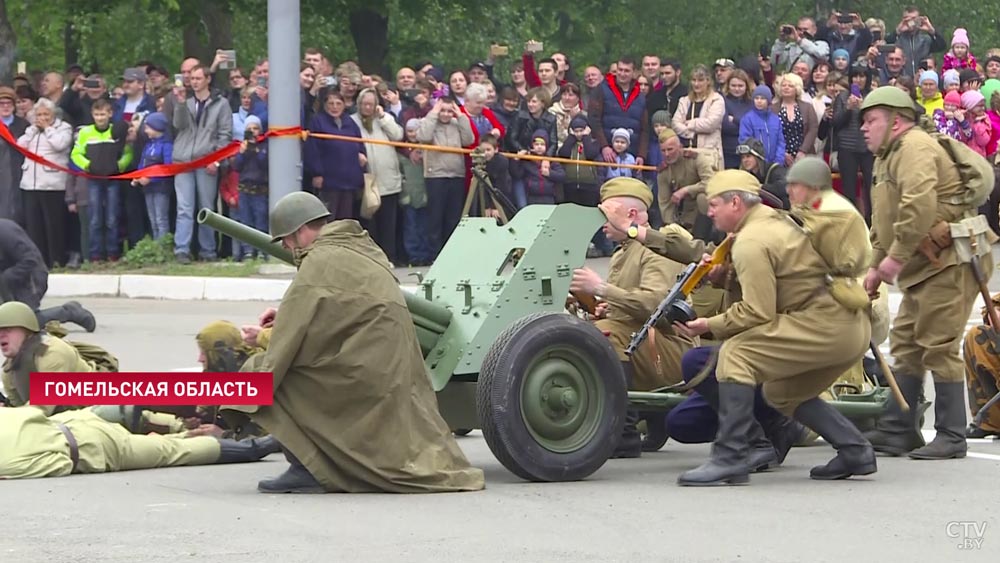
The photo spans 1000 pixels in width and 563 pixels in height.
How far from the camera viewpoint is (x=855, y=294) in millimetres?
9961

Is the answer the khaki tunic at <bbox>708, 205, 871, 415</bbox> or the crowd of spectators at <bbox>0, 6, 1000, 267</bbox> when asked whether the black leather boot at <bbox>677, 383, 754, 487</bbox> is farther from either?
the crowd of spectators at <bbox>0, 6, 1000, 267</bbox>

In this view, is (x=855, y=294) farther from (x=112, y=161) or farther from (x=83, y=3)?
(x=83, y=3)

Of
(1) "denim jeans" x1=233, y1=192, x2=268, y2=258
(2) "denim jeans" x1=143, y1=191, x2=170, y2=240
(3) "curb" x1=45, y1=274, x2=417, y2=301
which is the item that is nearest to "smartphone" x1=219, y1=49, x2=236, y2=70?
(2) "denim jeans" x1=143, y1=191, x2=170, y2=240

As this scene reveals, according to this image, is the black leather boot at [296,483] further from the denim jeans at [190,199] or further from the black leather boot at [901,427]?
the denim jeans at [190,199]

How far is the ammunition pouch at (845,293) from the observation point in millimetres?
9930

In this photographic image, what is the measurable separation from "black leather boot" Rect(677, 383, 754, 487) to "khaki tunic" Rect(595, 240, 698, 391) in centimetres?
104

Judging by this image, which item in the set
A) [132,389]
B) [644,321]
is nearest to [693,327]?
[644,321]

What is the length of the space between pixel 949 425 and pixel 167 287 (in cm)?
1027

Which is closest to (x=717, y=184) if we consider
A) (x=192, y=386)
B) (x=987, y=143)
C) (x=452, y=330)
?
(x=452, y=330)

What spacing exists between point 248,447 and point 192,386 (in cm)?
290

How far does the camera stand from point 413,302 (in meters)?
10.2

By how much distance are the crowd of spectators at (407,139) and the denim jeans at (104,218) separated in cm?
1

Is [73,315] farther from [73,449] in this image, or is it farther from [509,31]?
[509,31]

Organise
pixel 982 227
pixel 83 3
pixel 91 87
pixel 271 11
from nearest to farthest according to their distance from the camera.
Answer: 1. pixel 982 227
2. pixel 271 11
3. pixel 91 87
4. pixel 83 3
